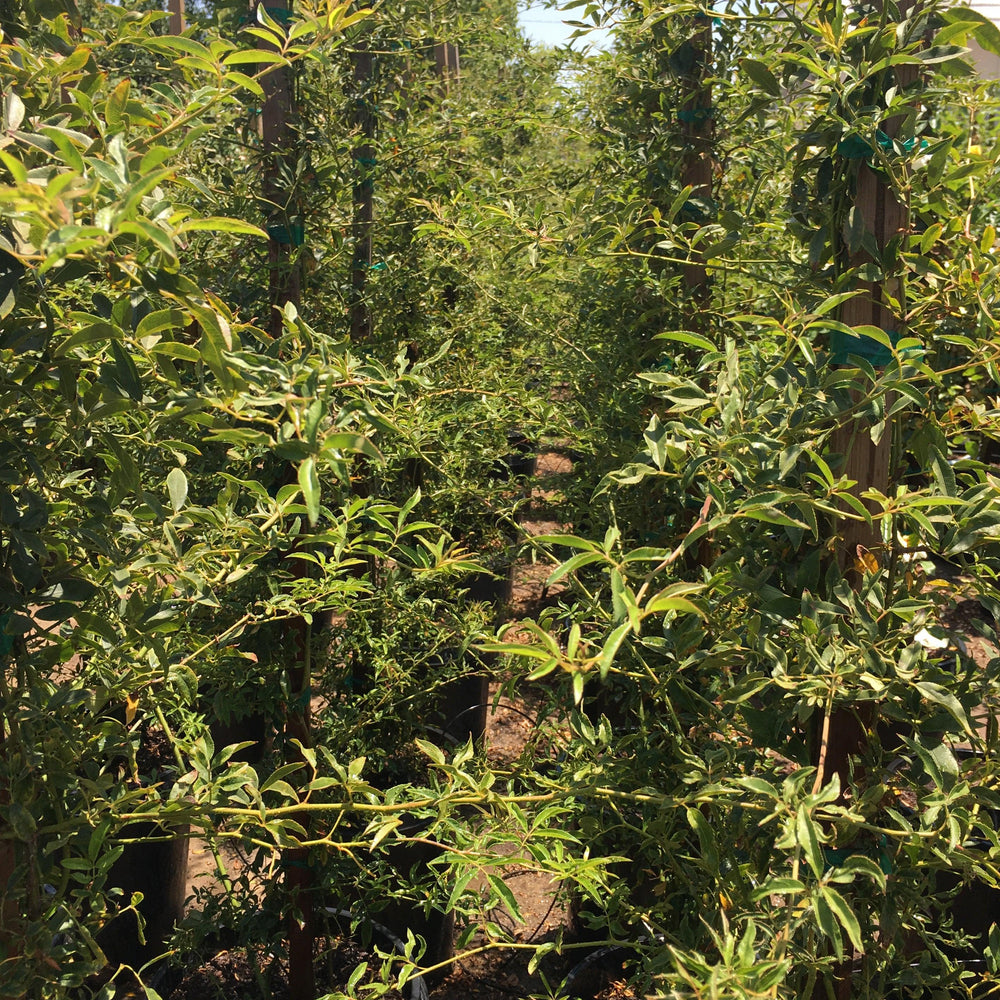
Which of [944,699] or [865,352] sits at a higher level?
[865,352]

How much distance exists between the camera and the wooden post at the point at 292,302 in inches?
67.1

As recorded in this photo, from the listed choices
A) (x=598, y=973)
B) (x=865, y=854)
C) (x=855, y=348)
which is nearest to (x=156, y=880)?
(x=598, y=973)

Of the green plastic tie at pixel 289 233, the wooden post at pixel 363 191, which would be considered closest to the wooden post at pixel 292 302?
the green plastic tie at pixel 289 233

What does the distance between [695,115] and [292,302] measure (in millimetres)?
1041

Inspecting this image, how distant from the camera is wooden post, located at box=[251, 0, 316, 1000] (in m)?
1.70

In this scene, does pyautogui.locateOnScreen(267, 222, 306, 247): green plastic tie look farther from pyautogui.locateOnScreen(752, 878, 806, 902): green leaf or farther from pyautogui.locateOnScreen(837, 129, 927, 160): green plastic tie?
pyautogui.locateOnScreen(752, 878, 806, 902): green leaf

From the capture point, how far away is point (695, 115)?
209 centimetres

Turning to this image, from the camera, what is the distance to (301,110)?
75.0 inches

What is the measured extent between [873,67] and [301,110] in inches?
48.1

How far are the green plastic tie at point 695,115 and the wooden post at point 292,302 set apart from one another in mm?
888

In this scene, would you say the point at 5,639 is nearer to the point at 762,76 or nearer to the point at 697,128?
the point at 762,76

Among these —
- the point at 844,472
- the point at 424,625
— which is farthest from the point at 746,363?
the point at 424,625

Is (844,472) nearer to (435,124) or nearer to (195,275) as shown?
(195,275)

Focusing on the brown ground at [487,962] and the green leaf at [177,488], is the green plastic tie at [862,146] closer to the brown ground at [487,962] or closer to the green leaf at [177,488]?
the brown ground at [487,962]
